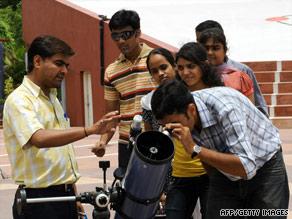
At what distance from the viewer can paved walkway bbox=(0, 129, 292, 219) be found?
7.90m

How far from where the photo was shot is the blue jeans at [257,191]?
12.0 feet

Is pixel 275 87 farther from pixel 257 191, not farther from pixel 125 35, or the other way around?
pixel 257 191

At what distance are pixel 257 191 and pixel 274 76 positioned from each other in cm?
1132

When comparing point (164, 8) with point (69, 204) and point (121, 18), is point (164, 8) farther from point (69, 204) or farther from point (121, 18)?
point (69, 204)

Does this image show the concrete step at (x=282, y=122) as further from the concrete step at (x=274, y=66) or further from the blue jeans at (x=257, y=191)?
the blue jeans at (x=257, y=191)

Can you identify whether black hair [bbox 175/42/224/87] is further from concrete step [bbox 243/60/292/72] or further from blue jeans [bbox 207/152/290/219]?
concrete step [bbox 243/60/292/72]

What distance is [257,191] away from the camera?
12.1 ft

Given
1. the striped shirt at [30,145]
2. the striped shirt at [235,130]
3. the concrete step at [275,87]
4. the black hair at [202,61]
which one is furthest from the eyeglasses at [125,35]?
the concrete step at [275,87]

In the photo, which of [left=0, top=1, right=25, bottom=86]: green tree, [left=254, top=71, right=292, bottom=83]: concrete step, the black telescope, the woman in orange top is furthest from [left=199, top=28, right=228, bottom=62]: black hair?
[left=0, top=1, right=25, bottom=86]: green tree

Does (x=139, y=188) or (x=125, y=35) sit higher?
(x=125, y=35)

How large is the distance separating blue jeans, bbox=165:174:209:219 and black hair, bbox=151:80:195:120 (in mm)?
1281

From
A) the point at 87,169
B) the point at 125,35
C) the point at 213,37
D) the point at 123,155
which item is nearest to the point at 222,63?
the point at 213,37

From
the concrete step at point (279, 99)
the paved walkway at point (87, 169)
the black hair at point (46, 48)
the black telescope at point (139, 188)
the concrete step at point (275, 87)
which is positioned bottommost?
the paved walkway at point (87, 169)

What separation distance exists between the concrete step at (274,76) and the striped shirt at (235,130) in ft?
36.5
